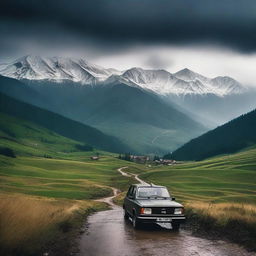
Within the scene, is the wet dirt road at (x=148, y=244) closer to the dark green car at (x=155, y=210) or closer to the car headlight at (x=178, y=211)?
the dark green car at (x=155, y=210)

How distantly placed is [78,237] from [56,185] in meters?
92.8

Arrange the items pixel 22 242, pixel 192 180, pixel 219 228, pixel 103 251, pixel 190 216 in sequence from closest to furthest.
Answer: pixel 22 242
pixel 103 251
pixel 219 228
pixel 190 216
pixel 192 180

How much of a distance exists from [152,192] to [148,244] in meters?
7.51

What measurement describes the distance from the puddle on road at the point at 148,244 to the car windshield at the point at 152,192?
2.57 meters

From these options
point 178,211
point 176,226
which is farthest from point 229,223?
point 176,226

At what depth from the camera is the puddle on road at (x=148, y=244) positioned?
53.5ft

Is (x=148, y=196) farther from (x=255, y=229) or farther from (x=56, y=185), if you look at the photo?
(x=56, y=185)

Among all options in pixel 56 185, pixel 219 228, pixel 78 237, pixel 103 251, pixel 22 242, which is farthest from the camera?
pixel 56 185

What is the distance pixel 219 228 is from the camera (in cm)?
2178

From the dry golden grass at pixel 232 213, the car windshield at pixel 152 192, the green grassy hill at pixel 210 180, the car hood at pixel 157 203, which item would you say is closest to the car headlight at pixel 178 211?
the car hood at pixel 157 203

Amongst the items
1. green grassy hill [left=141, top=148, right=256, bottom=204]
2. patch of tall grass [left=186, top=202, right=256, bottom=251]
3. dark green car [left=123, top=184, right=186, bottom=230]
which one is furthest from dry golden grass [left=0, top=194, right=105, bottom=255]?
green grassy hill [left=141, top=148, right=256, bottom=204]

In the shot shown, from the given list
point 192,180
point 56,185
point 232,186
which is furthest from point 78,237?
point 192,180

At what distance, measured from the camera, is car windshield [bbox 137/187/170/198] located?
25175 millimetres

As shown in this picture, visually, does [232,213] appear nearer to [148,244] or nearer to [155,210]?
[155,210]
